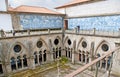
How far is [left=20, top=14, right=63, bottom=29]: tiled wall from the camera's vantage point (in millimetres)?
19906

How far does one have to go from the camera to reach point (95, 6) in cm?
1941

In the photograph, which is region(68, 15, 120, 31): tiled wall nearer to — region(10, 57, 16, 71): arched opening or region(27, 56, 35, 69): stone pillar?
region(27, 56, 35, 69): stone pillar

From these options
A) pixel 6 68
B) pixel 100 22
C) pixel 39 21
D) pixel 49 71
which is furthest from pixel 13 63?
pixel 100 22

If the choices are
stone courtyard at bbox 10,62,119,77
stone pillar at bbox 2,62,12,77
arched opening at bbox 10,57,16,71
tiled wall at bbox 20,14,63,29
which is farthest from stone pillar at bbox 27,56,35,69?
tiled wall at bbox 20,14,63,29

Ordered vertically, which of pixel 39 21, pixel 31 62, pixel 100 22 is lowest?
pixel 31 62

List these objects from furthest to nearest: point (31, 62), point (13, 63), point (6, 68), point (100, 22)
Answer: point (31, 62) < point (100, 22) < point (13, 63) < point (6, 68)

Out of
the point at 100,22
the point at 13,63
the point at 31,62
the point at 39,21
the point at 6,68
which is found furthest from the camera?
the point at 39,21

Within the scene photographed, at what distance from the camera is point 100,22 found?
62.0 ft

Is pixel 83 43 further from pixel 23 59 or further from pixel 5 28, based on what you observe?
pixel 5 28

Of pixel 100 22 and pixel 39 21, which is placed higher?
pixel 39 21

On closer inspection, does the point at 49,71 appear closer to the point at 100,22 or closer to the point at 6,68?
the point at 6,68

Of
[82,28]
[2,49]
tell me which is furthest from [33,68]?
[82,28]

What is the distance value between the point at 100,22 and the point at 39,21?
11.7m

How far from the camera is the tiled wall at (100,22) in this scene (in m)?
17.0
